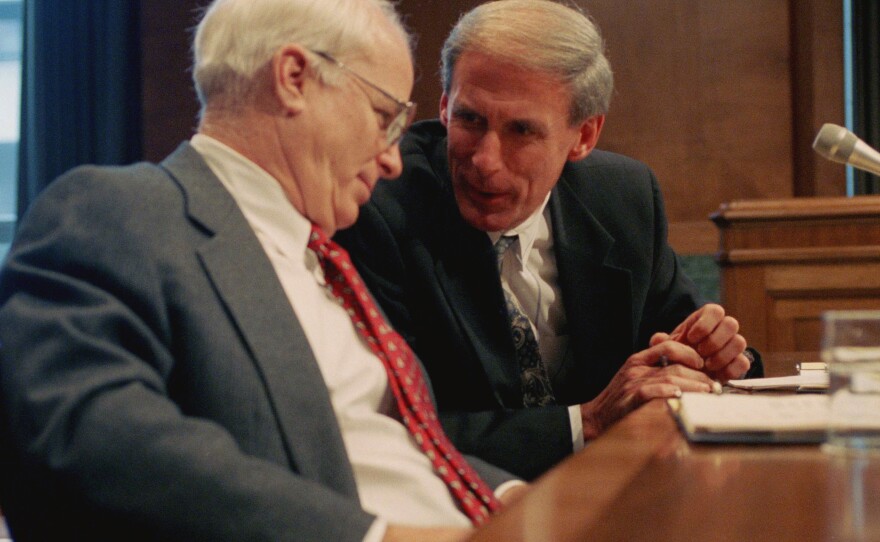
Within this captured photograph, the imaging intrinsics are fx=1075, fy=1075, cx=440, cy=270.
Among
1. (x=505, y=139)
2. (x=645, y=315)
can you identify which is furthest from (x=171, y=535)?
(x=645, y=315)

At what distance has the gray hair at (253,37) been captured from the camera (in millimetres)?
1402

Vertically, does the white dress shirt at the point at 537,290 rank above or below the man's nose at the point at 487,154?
below

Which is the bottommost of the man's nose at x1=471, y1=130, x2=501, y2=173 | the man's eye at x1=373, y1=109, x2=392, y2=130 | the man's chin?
the man's chin

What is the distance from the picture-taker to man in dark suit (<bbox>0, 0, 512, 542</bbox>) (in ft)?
3.35

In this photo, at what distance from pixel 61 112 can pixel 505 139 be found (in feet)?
10.4

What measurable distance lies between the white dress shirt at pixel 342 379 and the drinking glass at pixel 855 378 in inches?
20.4

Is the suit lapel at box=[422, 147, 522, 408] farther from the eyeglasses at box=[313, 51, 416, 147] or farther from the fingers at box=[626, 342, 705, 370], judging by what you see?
the eyeglasses at box=[313, 51, 416, 147]

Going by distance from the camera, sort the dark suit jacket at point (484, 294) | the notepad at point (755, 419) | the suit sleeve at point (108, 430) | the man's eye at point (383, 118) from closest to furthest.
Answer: the suit sleeve at point (108, 430) → the notepad at point (755, 419) → the man's eye at point (383, 118) → the dark suit jacket at point (484, 294)

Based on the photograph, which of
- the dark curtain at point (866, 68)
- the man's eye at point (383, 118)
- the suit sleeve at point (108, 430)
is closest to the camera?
the suit sleeve at point (108, 430)

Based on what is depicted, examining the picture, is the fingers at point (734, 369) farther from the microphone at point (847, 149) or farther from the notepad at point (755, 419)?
the notepad at point (755, 419)

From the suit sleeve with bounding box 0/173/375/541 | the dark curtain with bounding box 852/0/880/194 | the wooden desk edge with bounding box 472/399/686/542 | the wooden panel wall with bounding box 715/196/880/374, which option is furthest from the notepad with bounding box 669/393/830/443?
the dark curtain with bounding box 852/0/880/194

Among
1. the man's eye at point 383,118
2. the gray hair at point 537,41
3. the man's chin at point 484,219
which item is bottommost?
the man's chin at point 484,219

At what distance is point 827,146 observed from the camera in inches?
77.5

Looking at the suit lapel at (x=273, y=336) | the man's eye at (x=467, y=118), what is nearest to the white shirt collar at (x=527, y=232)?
the man's eye at (x=467, y=118)
